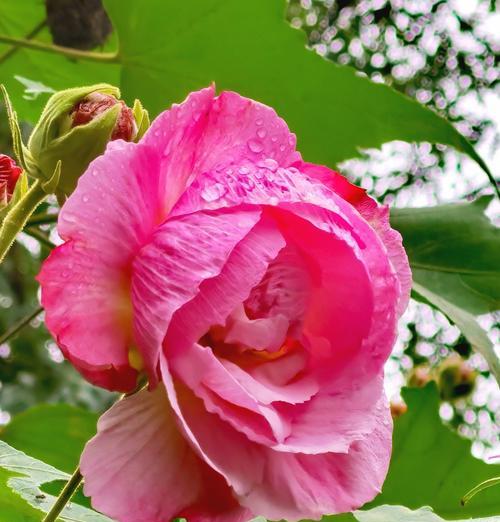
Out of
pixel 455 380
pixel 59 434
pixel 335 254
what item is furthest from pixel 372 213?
pixel 455 380

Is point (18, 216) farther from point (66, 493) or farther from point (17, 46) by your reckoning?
point (17, 46)

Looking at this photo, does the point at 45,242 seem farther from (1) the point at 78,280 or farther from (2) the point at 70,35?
(1) the point at 78,280

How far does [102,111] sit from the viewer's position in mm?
342

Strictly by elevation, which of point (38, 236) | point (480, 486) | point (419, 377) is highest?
point (480, 486)

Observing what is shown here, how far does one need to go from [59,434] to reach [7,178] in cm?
30

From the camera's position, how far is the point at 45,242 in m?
0.66

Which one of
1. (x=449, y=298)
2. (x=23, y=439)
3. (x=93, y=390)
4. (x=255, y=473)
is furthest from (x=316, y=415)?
(x=93, y=390)

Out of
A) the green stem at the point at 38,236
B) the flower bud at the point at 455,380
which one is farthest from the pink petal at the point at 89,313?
the flower bud at the point at 455,380

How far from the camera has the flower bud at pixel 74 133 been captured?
0.33 m

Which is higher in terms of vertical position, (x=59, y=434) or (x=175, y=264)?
(x=175, y=264)

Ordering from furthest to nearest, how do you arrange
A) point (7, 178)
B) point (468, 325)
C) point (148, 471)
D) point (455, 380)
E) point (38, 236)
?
point (455, 380)
point (38, 236)
point (468, 325)
point (7, 178)
point (148, 471)

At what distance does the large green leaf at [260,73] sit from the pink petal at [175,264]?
33 centimetres

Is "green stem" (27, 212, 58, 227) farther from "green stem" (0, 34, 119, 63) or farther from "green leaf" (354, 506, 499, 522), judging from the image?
"green leaf" (354, 506, 499, 522)

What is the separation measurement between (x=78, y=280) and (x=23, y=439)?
421 mm
